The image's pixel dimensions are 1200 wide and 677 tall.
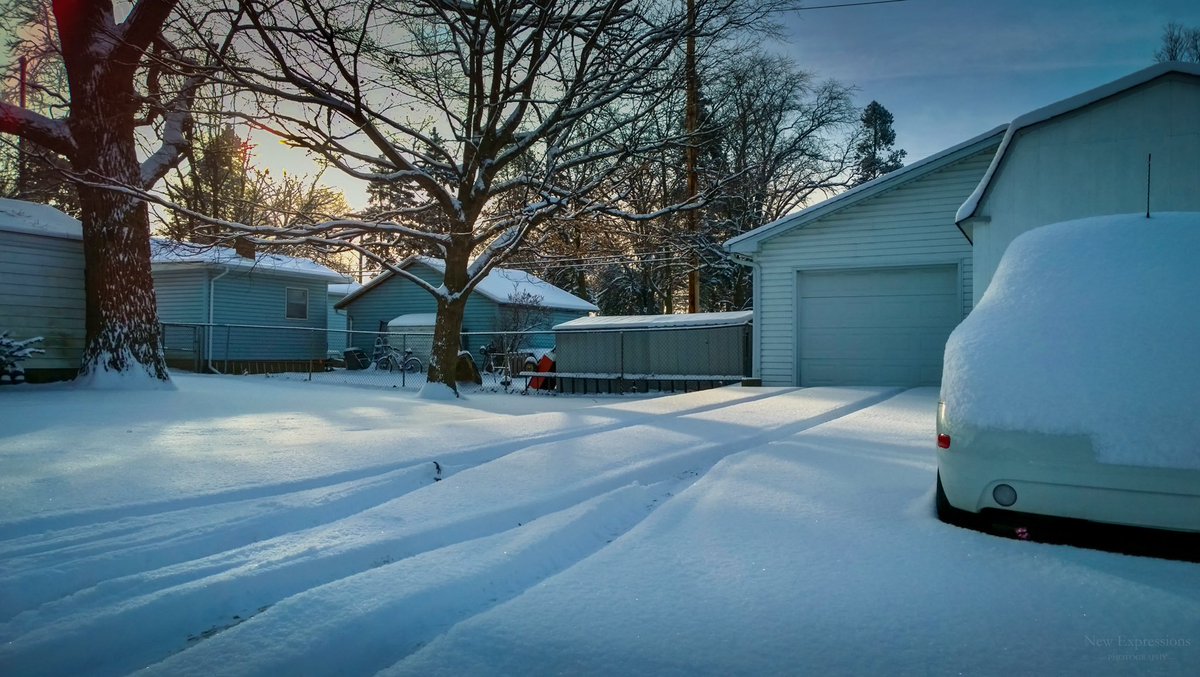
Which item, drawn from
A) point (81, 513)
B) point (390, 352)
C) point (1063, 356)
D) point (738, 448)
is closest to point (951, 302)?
point (738, 448)

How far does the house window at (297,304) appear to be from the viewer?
77.8 ft

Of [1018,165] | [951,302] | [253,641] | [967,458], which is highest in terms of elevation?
[1018,165]

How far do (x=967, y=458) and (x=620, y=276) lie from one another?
99.2 feet

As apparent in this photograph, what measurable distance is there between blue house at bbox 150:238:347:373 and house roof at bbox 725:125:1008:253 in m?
13.1

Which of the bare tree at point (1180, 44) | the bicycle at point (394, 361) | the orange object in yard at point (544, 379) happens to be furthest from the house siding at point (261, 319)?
the bare tree at point (1180, 44)

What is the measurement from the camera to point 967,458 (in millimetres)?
3098

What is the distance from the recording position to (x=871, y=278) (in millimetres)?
Result: 12508

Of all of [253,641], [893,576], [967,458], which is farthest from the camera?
[967,458]

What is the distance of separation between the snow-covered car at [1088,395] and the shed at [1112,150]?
4796mm

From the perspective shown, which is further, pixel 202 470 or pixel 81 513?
pixel 202 470

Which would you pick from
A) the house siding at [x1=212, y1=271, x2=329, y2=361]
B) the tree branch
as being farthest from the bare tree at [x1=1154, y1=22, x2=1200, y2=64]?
the tree branch

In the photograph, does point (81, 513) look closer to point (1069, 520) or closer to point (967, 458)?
point (967, 458)

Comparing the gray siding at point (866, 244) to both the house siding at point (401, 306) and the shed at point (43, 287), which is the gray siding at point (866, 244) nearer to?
the shed at point (43, 287)

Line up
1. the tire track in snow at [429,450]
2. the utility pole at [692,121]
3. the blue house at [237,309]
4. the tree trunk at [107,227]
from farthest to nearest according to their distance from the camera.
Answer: the blue house at [237,309] < the utility pole at [692,121] < the tree trunk at [107,227] < the tire track in snow at [429,450]
